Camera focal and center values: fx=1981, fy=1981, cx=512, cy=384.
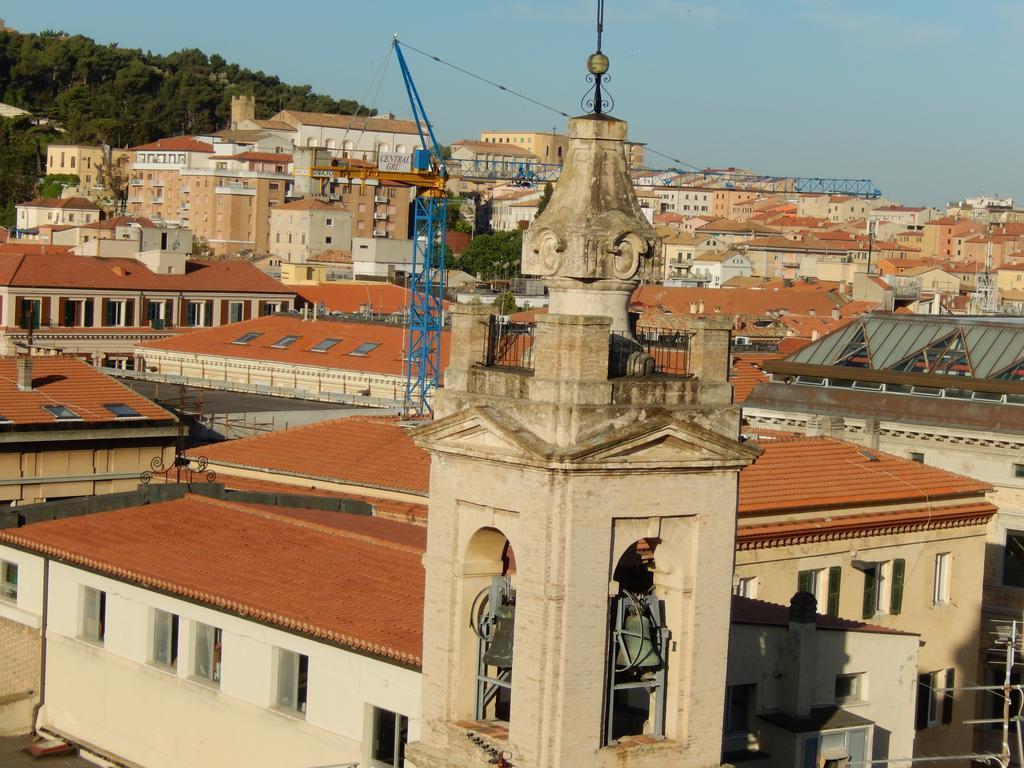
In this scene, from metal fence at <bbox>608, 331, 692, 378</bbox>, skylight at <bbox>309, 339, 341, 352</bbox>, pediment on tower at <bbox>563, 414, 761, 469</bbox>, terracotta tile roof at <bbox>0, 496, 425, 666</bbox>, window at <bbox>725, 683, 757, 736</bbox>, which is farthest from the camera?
skylight at <bbox>309, 339, 341, 352</bbox>

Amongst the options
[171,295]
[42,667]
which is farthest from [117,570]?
[171,295]

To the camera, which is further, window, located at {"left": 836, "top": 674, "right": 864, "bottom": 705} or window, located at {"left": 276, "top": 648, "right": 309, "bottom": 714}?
window, located at {"left": 836, "top": 674, "right": 864, "bottom": 705}

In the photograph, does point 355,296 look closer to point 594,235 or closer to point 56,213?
point 56,213

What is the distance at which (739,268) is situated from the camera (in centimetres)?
15862

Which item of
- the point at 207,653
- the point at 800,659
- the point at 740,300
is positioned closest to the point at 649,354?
the point at 800,659

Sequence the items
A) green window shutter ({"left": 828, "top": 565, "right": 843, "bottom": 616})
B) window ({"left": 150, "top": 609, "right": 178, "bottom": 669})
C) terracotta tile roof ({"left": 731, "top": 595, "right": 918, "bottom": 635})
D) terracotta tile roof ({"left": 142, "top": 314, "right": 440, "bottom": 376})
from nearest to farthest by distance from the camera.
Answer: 1. terracotta tile roof ({"left": 731, "top": 595, "right": 918, "bottom": 635})
2. window ({"left": 150, "top": 609, "right": 178, "bottom": 669})
3. green window shutter ({"left": 828, "top": 565, "right": 843, "bottom": 616})
4. terracotta tile roof ({"left": 142, "top": 314, "right": 440, "bottom": 376})

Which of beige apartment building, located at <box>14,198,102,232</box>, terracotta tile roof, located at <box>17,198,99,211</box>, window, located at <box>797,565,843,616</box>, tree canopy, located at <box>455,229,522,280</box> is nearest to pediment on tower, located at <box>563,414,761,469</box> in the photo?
window, located at <box>797,565,843,616</box>

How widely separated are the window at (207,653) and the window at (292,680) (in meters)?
1.17

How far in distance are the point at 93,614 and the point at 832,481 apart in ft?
42.2

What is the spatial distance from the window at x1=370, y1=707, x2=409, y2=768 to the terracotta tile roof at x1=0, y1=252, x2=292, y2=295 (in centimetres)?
6047

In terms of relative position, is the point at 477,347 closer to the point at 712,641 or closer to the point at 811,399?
the point at 712,641

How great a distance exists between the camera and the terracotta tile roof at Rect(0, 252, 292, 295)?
77312 millimetres

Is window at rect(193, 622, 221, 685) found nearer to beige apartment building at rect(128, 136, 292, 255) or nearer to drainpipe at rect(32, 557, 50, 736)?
drainpipe at rect(32, 557, 50, 736)

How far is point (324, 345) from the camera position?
214 ft
